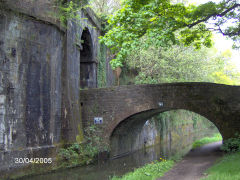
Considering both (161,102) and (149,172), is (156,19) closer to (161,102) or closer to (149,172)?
(161,102)

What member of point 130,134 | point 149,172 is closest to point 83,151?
point 149,172

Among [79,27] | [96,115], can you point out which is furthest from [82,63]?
[96,115]

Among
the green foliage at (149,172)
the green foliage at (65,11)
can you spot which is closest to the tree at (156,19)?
the green foliage at (65,11)

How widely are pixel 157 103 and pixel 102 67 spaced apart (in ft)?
21.2

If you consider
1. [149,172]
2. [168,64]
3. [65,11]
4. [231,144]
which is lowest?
[149,172]

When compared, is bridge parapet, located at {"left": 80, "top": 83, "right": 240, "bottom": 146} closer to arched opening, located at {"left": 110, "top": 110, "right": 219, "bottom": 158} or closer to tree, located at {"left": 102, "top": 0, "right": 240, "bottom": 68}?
arched opening, located at {"left": 110, "top": 110, "right": 219, "bottom": 158}

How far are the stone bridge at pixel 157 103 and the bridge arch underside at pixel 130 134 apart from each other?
10 centimetres

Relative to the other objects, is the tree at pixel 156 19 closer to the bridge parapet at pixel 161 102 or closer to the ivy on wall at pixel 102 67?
the bridge parapet at pixel 161 102

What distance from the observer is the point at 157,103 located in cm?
1337

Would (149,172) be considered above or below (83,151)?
below

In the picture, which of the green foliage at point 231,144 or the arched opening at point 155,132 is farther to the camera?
the arched opening at point 155,132

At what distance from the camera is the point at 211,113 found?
12688 mm

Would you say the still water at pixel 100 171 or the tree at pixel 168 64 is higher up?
the tree at pixel 168 64

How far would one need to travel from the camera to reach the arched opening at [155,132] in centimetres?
1509
